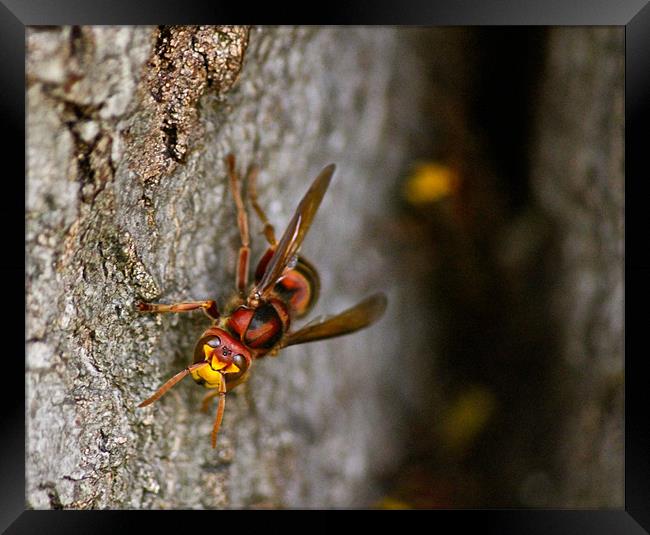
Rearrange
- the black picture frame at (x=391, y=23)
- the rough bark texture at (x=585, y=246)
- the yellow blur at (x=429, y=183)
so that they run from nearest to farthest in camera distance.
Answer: the black picture frame at (x=391, y=23) < the rough bark texture at (x=585, y=246) < the yellow blur at (x=429, y=183)

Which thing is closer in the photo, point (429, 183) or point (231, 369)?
point (231, 369)

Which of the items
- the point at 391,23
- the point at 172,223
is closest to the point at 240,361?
the point at 172,223

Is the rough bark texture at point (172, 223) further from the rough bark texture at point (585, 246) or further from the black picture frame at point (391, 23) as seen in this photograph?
the rough bark texture at point (585, 246)

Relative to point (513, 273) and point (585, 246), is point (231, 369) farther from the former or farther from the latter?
point (585, 246)

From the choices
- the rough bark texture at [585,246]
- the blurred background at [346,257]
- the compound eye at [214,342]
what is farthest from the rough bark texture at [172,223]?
the rough bark texture at [585,246]

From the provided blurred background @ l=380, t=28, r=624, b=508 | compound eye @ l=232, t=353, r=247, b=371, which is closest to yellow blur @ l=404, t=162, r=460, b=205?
blurred background @ l=380, t=28, r=624, b=508

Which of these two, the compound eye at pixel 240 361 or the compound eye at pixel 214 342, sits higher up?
the compound eye at pixel 214 342
